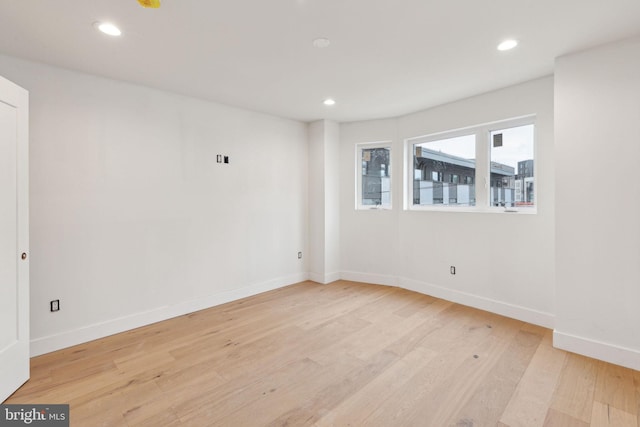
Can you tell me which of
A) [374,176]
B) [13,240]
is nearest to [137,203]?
[13,240]

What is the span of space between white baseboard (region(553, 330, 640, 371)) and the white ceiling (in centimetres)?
238

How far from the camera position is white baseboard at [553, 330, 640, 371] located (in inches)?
90.4

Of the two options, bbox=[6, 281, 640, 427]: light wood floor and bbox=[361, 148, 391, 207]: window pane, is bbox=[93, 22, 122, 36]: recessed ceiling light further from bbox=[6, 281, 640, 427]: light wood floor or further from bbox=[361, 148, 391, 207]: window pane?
bbox=[361, 148, 391, 207]: window pane

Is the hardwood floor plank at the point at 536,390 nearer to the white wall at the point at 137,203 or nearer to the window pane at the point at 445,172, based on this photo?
the window pane at the point at 445,172

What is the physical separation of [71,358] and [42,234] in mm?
1089

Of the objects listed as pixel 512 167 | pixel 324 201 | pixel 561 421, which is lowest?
pixel 561 421

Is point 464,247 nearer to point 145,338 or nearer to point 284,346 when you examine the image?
point 284,346

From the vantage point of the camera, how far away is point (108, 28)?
2.12 m

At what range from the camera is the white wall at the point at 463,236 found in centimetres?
306

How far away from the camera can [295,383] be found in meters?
2.16

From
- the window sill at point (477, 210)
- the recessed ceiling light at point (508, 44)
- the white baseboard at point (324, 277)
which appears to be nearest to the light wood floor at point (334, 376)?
the window sill at point (477, 210)

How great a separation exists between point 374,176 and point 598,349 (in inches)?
125

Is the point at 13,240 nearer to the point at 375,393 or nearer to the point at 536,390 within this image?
the point at 375,393

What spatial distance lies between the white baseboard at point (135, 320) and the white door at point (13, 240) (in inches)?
18.7
